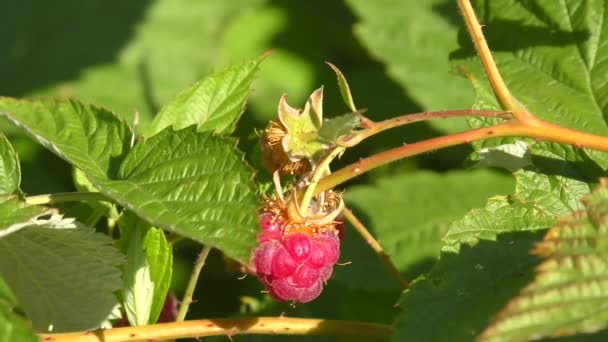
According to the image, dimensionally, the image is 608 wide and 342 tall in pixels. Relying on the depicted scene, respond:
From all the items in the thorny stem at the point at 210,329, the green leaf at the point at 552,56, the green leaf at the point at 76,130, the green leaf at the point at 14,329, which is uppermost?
the green leaf at the point at 552,56

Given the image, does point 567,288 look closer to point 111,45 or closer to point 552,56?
point 552,56

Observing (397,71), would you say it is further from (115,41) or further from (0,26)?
(0,26)

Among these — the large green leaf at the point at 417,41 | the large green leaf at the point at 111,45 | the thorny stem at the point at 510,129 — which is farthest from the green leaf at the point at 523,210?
the large green leaf at the point at 111,45

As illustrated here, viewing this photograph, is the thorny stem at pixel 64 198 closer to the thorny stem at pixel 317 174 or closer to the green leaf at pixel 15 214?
the green leaf at pixel 15 214

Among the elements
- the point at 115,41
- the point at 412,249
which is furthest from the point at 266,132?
the point at 115,41

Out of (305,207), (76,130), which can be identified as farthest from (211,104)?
(305,207)

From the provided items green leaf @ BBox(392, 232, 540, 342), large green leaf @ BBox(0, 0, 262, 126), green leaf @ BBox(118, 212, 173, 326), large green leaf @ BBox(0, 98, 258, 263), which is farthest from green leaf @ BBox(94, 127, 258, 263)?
large green leaf @ BBox(0, 0, 262, 126)

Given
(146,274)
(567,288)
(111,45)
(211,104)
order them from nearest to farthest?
1. (567,288)
2. (146,274)
3. (211,104)
4. (111,45)
